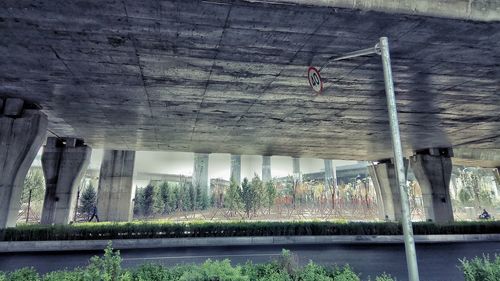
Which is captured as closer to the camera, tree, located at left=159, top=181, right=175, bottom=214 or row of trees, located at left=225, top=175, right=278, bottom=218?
row of trees, located at left=225, top=175, right=278, bottom=218

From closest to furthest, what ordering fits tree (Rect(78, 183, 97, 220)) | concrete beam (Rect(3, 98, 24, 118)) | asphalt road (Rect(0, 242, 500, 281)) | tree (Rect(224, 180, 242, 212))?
asphalt road (Rect(0, 242, 500, 281)) → concrete beam (Rect(3, 98, 24, 118)) → tree (Rect(78, 183, 97, 220)) → tree (Rect(224, 180, 242, 212))

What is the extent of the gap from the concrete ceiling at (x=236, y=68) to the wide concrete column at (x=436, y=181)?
646cm

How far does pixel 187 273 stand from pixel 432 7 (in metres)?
9.04

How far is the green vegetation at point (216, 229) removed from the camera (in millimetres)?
18578

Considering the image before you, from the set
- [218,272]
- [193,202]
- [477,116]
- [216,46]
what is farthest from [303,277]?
[193,202]

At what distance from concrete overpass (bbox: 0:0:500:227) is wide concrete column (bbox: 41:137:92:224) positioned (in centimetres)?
15

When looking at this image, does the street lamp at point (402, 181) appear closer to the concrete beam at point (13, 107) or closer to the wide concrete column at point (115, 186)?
the concrete beam at point (13, 107)

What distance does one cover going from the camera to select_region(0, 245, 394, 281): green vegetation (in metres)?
5.64

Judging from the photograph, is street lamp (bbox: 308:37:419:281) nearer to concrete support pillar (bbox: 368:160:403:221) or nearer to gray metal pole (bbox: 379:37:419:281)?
gray metal pole (bbox: 379:37:419:281)

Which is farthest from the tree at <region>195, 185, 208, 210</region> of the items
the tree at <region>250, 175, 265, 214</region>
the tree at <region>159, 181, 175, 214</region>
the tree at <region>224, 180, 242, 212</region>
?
the tree at <region>250, 175, 265, 214</region>

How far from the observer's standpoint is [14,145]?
16422 mm

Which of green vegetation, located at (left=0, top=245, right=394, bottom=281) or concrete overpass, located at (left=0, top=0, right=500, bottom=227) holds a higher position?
concrete overpass, located at (left=0, top=0, right=500, bottom=227)

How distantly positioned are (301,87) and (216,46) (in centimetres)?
526

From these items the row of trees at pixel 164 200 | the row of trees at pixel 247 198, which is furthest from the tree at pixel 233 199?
the row of trees at pixel 164 200
